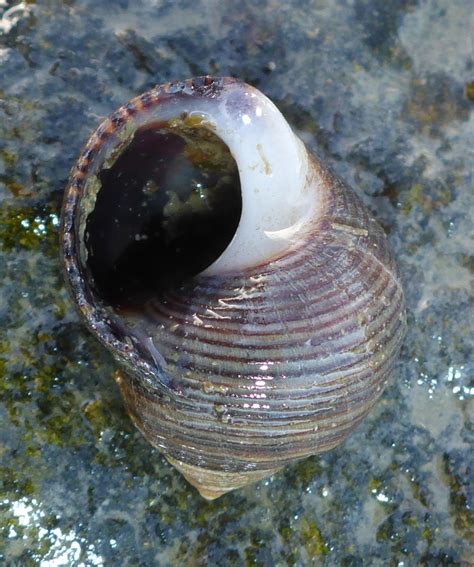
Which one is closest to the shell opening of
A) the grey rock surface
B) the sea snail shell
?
the sea snail shell

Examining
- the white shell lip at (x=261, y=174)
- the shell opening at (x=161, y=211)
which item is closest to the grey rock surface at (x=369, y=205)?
the shell opening at (x=161, y=211)

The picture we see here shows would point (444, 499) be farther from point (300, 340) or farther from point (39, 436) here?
point (39, 436)

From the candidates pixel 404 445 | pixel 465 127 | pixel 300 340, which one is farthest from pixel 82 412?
pixel 465 127

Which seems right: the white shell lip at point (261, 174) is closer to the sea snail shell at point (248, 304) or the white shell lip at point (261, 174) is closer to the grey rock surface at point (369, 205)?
the sea snail shell at point (248, 304)

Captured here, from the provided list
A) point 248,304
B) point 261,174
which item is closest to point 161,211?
point 261,174

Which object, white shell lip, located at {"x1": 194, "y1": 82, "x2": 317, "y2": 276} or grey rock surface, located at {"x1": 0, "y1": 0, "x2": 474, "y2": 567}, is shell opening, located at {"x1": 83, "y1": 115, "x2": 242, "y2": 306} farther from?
grey rock surface, located at {"x1": 0, "y1": 0, "x2": 474, "y2": 567}

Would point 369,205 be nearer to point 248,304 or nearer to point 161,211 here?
point 161,211
